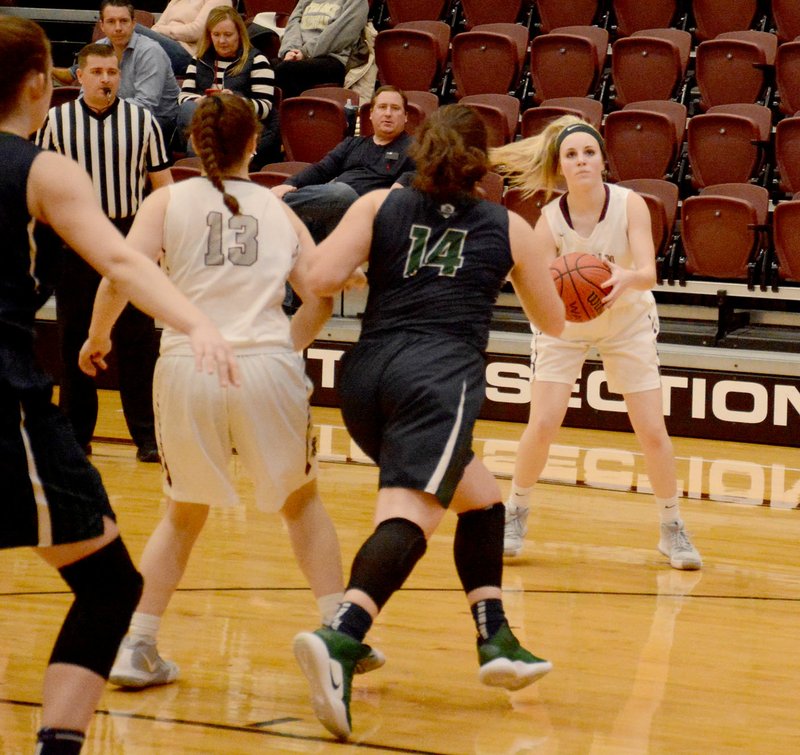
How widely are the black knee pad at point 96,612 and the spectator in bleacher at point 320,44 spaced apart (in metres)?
7.43

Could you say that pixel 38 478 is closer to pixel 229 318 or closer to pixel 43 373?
pixel 43 373

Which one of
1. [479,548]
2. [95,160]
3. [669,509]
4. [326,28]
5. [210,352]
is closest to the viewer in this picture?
[210,352]

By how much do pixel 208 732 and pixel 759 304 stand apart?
19.8 ft

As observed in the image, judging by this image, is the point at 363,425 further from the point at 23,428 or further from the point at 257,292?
the point at 23,428

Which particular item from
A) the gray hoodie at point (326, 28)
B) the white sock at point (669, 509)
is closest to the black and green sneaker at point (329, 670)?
the white sock at point (669, 509)

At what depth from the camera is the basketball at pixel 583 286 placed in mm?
4406

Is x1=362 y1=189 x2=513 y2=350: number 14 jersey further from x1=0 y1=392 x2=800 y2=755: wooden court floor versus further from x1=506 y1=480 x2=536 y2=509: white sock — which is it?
x1=506 y1=480 x2=536 y2=509: white sock

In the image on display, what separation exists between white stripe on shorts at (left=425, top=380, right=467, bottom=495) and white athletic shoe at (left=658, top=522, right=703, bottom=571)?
197cm

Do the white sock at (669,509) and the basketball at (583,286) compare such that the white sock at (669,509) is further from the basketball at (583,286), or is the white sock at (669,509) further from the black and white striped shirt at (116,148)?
the black and white striped shirt at (116,148)

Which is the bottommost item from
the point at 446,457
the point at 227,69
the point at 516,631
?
the point at 516,631

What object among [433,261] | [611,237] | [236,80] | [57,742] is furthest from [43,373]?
[236,80]

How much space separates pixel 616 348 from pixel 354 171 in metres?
3.31

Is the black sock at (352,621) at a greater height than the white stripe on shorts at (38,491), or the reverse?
the white stripe on shorts at (38,491)

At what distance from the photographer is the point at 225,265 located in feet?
10.5
